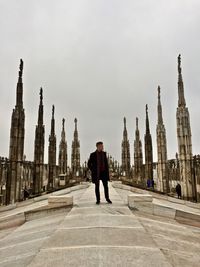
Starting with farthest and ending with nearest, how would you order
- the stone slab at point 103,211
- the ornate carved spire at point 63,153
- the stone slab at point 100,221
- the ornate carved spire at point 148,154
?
the ornate carved spire at point 63,153 → the ornate carved spire at point 148,154 → the stone slab at point 103,211 → the stone slab at point 100,221

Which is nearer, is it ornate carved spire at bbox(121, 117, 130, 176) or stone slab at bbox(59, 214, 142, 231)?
stone slab at bbox(59, 214, 142, 231)

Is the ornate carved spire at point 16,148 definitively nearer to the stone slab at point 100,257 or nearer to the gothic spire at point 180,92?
the gothic spire at point 180,92

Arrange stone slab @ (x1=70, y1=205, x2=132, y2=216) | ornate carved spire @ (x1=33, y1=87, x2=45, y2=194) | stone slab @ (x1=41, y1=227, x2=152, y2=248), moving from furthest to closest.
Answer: ornate carved spire @ (x1=33, y1=87, x2=45, y2=194)
stone slab @ (x1=70, y1=205, x2=132, y2=216)
stone slab @ (x1=41, y1=227, x2=152, y2=248)

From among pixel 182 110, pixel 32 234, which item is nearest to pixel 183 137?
pixel 182 110

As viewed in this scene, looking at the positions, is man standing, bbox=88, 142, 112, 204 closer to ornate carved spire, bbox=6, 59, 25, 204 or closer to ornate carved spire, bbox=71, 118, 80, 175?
ornate carved spire, bbox=6, 59, 25, 204

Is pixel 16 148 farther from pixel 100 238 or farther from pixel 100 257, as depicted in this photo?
pixel 100 257

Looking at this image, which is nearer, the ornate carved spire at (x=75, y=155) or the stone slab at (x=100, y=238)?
the stone slab at (x=100, y=238)

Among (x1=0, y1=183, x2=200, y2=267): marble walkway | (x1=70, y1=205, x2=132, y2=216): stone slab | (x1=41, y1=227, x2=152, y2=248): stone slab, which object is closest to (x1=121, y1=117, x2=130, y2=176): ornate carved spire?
(x1=70, y1=205, x2=132, y2=216): stone slab

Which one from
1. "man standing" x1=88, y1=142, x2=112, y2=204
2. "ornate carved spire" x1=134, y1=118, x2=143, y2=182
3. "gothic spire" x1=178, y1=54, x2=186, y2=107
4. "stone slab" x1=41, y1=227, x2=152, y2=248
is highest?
"gothic spire" x1=178, y1=54, x2=186, y2=107

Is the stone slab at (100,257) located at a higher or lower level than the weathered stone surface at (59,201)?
lower

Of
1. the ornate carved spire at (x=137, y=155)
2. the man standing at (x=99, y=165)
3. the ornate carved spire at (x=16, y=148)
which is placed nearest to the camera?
the man standing at (x=99, y=165)

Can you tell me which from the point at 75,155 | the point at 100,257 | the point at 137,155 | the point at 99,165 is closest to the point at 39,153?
the point at 99,165

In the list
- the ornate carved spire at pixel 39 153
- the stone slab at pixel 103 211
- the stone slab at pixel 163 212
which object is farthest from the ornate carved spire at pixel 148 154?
the stone slab at pixel 103 211

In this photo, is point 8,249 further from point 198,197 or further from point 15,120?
point 198,197
